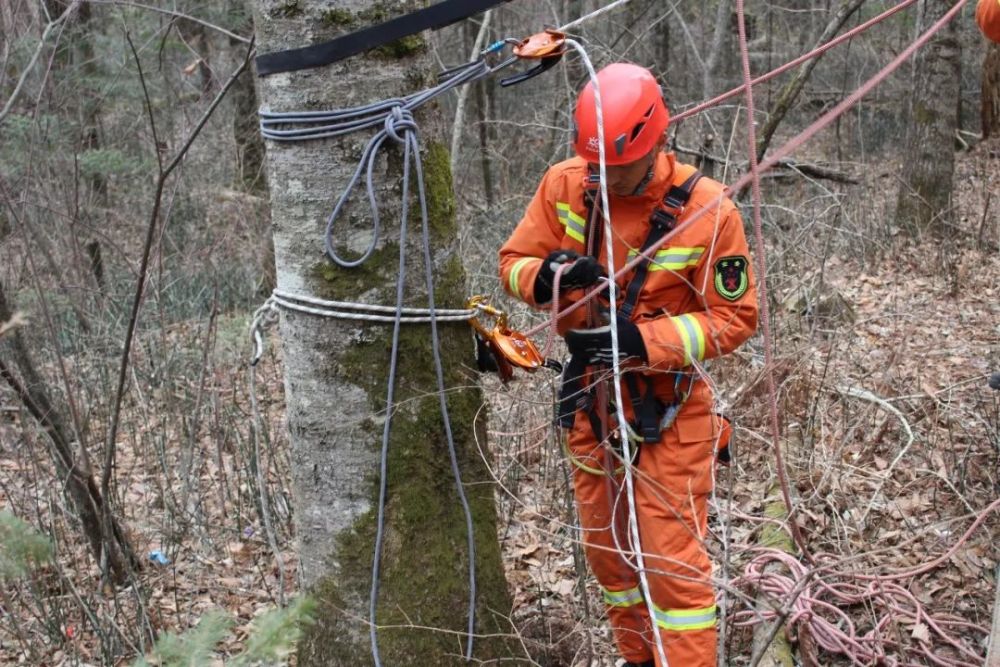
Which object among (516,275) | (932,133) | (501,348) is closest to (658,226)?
(516,275)

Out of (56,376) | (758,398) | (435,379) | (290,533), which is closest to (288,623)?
(435,379)

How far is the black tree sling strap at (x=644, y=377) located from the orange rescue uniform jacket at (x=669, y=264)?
0.10 ft

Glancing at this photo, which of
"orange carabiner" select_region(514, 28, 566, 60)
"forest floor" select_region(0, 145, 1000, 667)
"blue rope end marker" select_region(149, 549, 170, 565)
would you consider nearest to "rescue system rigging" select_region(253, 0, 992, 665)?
"orange carabiner" select_region(514, 28, 566, 60)

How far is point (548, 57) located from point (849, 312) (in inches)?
182

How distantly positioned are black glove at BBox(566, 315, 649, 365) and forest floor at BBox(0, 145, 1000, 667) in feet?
0.84

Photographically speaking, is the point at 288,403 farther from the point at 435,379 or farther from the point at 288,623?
the point at 288,623

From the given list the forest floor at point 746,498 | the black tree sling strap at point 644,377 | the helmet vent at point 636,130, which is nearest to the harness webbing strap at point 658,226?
the black tree sling strap at point 644,377

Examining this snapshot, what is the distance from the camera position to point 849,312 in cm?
662

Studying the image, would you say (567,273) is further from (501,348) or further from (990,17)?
(990,17)

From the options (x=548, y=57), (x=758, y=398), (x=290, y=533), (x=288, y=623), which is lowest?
(x=290, y=533)

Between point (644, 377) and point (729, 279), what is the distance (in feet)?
1.35

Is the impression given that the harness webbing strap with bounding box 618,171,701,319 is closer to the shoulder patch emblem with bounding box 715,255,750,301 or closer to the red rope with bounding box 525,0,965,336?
the red rope with bounding box 525,0,965,336

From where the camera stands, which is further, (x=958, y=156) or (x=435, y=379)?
(x=958, y=156)

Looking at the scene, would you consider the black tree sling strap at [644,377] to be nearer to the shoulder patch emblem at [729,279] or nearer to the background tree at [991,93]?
the shoulder patch emblem at [729,279]
